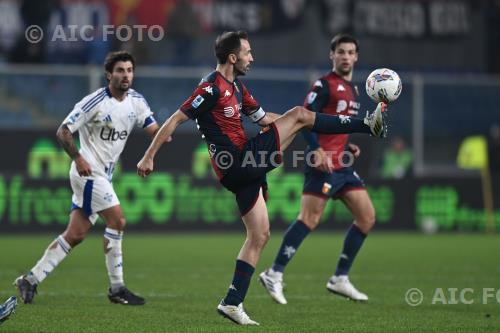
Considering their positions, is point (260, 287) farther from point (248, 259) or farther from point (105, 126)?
point (248, 259)

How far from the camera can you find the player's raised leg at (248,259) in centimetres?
816

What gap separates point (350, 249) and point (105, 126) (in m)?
2.76

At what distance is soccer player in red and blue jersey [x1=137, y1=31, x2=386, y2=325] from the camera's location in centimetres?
816

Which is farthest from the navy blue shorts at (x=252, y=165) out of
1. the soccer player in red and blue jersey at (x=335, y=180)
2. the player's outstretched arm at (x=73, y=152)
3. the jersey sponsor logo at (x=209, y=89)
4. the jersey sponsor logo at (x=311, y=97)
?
the jersey sponsor logo at (x=311, y=97)

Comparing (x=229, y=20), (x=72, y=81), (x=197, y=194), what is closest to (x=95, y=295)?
(x=197, y=194)

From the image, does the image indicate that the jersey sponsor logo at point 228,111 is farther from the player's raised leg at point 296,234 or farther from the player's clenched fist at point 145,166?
the player's raised leg at point 296,234

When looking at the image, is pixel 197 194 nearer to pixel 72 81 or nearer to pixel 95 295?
pixel 72 81

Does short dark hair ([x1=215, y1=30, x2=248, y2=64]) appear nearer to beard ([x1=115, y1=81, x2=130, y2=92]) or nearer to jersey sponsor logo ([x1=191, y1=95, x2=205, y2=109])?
jersey sponsor logo ([x1=191, y1=95, x2=205, y2=109])

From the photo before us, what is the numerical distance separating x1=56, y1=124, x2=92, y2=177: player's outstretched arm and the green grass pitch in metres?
1.22

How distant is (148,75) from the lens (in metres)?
19.8

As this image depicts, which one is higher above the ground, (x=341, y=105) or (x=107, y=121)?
(x=341, y=105)

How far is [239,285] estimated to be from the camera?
8203 mm

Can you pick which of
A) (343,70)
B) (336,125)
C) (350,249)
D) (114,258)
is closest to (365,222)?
(350,249)

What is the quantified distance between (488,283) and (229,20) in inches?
562
